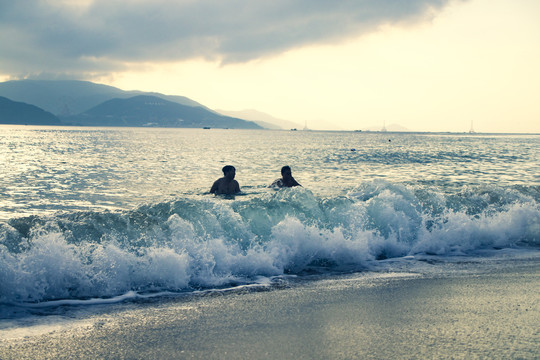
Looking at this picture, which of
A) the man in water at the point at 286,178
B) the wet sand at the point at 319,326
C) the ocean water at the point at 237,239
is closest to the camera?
the wet sand at the point at 319,326

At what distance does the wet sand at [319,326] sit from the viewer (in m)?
3.94

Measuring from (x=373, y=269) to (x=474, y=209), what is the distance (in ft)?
18.5

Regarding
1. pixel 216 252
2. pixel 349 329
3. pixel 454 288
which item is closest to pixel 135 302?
pixel 216 252

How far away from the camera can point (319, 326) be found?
4.61m

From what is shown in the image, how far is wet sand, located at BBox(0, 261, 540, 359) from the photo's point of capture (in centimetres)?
394

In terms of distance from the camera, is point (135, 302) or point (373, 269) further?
point (373, 269)

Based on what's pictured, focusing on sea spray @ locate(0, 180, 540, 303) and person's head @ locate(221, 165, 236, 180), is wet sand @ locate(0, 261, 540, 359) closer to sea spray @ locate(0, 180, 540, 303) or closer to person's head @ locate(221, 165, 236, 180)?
Result: sea spray @ locate(0, 180, 540, 303)

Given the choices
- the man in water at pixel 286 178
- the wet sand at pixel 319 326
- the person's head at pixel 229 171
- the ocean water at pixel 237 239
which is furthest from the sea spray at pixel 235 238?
the person's head at pixel 229 171

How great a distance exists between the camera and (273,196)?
34.0 ft

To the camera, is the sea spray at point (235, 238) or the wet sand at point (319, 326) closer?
the wet sand at point (319, 326)

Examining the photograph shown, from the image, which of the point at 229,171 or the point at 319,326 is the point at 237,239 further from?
the point at 229,171

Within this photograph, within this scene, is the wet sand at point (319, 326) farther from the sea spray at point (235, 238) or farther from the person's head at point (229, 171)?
the person's head at point (229, 171)

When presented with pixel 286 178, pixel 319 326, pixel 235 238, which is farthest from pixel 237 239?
pixel 286 178

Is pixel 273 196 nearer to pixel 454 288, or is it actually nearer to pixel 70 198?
pixel 454 288
